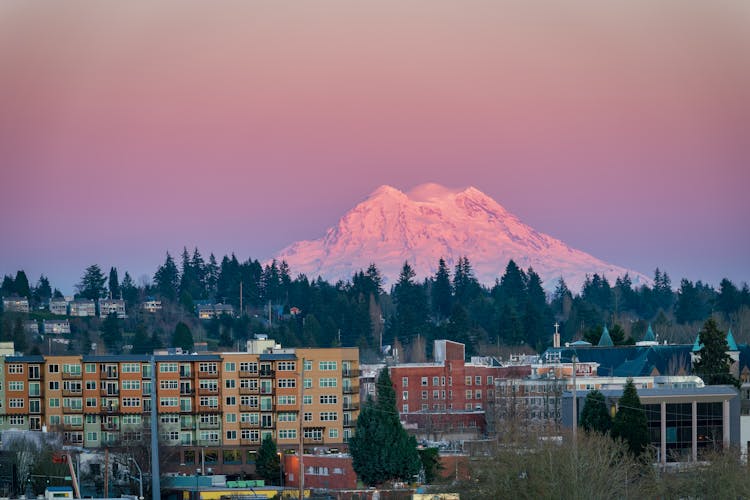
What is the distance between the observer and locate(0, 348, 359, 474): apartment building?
3986 inches

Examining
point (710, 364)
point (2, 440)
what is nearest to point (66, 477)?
point (2, 440)

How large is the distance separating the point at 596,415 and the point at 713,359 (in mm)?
28980

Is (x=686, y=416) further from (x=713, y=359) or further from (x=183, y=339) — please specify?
(x=183, y=339)

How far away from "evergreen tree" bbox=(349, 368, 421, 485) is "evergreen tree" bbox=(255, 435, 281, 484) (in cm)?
733

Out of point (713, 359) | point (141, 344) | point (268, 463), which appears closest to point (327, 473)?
point (268, 463)

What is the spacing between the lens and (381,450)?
3300 inches

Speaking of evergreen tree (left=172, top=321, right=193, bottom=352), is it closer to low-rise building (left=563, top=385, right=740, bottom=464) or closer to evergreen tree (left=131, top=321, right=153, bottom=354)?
evergreen tree (left=131, top=321, right=153, bottom=354)

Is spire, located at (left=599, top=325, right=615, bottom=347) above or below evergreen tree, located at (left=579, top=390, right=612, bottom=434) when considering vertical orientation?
above

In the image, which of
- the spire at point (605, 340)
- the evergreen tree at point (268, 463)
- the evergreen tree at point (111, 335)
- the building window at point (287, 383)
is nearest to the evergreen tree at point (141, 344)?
the evergreen tree at point (111, 335)

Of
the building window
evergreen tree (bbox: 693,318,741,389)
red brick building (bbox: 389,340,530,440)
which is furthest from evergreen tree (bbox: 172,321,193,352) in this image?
evergreen tree (bbox: 693,318,741,389)

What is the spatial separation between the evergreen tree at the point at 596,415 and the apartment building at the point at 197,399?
1761 centimetres

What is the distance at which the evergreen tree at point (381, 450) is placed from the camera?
83.6m

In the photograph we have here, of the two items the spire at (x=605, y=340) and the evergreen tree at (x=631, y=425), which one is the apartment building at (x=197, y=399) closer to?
the evergreen tree at (x=631, y=425)

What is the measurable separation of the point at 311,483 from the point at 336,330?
4352 inches
